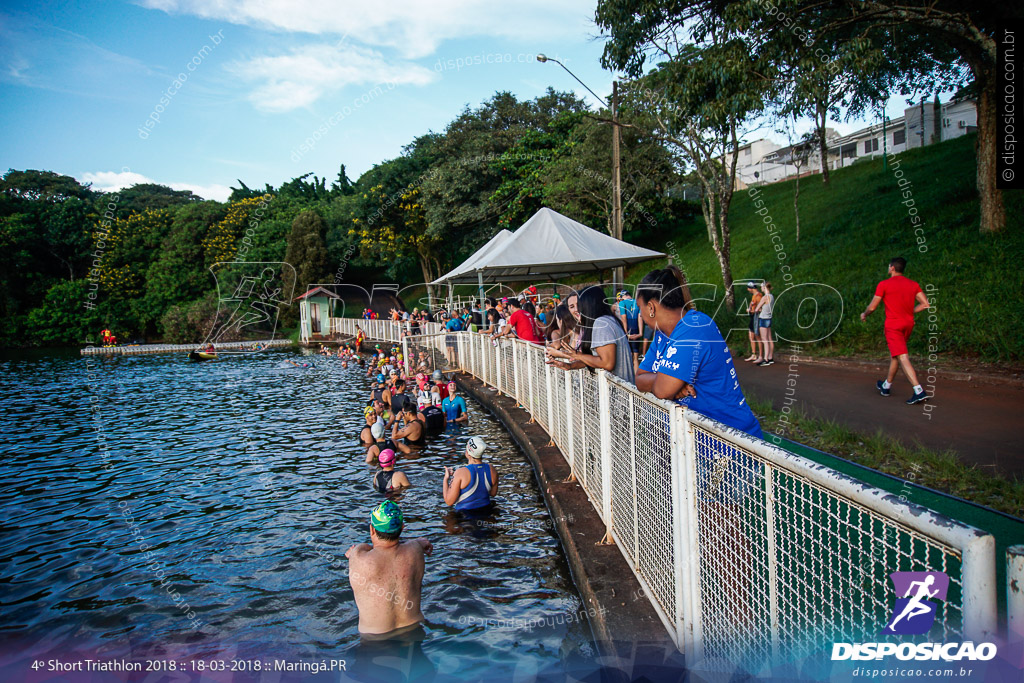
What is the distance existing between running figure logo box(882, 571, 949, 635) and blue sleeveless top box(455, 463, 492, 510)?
19.4ft

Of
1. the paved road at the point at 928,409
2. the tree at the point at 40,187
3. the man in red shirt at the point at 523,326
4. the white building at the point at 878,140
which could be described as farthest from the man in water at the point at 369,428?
the tree at the point at 40,187

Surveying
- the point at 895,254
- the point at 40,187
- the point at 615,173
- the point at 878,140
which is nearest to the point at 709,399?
the point at 615,173

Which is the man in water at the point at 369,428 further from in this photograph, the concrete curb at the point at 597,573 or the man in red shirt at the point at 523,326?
the concrete curb at the point at 597,573

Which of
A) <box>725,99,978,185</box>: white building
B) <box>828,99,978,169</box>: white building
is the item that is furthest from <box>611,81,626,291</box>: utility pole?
<box>828,99,978,169</box>: white building

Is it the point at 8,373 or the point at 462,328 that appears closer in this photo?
the point at 462,328

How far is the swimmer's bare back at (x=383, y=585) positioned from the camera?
452 cm

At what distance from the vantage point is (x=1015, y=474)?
525 cm

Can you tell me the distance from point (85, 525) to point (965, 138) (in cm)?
3271

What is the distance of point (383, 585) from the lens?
14.8 ft

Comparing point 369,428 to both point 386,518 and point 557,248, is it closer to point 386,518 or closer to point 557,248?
point 557,248

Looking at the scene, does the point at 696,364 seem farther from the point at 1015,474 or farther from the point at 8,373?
the point at 8,373

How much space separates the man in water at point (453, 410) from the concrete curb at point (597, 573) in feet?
14.8

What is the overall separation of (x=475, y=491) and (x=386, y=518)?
2.81 metres

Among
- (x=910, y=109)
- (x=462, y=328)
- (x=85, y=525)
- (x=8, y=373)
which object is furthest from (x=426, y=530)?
(x=910, y=109)
